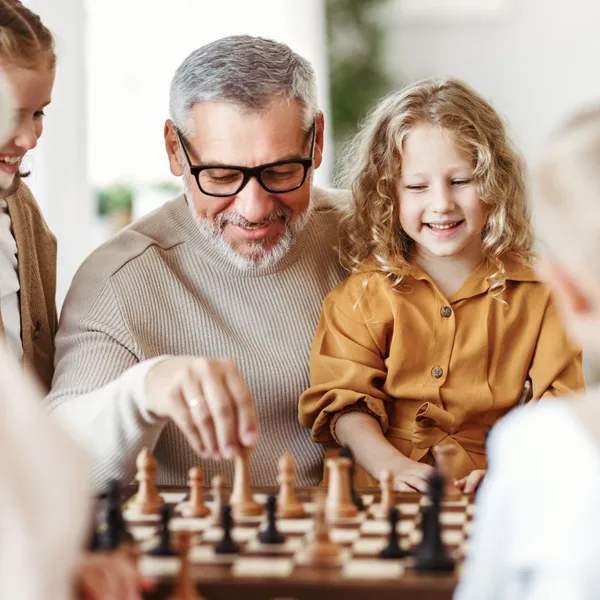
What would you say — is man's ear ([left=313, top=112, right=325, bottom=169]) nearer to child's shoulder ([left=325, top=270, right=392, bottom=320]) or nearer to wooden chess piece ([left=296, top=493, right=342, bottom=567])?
child's shoulder ([left=325, top=270, right=392, bottom=320])

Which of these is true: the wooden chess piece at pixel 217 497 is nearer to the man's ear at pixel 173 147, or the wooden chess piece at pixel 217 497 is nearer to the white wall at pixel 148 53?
the man's ear at pixel 173 147

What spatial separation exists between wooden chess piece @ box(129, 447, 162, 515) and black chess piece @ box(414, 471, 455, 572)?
54 cm

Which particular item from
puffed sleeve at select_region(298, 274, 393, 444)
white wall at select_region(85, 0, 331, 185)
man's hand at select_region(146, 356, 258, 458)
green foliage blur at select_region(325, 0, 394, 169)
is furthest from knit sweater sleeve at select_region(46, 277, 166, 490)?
green foliage blur at select_region(325, 0, 394, 169)

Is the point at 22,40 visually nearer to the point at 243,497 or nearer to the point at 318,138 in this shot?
the point at 318,138

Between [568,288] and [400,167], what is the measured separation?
1.37 m

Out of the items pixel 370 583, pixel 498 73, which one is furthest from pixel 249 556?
pixel 498 73

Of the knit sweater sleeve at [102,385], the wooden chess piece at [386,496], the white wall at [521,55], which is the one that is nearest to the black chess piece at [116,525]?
the knit sweater sleeve at [102,385]

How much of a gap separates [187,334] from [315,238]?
18.5 inches

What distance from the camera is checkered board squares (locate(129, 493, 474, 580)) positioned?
4.48 feet

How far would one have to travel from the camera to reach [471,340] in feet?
7.79

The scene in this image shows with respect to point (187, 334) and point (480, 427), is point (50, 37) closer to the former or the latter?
point (187, 334)

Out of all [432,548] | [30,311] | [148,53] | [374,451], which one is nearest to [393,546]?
[432,548]

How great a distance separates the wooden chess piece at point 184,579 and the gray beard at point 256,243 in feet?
4.04

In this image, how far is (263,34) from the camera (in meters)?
5.48
